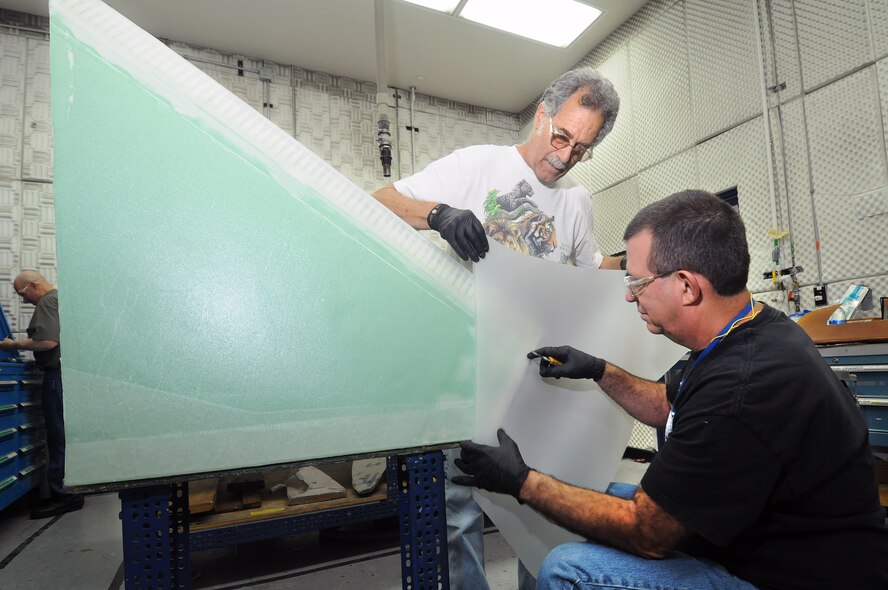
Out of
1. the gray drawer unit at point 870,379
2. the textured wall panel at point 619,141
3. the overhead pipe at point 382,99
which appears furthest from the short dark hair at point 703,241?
the textured wall panel at point 619,141

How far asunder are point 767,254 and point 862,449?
2893 millimetres

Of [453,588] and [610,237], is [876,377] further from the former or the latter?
[610,237]

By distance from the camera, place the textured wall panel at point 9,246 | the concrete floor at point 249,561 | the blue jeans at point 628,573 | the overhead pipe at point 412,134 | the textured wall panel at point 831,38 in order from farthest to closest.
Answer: the overhead pipe at point 412,134, the textured wall panel at point 9,246, the textured wall panel at point 831,38, the concrete floor at point 249,561, the blue jeans at point 628,573

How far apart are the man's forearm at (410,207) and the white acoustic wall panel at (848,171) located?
2.85 metres

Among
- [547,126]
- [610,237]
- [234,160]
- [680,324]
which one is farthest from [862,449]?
[610,237]

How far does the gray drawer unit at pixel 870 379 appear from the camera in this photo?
219 cm

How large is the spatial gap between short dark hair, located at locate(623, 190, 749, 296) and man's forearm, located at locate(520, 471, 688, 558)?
1.54 ft

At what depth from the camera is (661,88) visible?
163 inches

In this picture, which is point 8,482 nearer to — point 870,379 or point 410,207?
point 410,207

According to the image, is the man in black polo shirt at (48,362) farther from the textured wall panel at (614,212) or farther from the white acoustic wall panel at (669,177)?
the white acoustic wall panel at (669,177)

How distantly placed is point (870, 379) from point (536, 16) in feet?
11.9

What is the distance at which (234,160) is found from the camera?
88 centimetres

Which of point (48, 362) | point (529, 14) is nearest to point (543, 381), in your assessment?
point (48, 362)

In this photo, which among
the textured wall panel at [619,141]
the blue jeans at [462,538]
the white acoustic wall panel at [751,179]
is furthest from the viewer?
the textured wall panel at [619,141]
